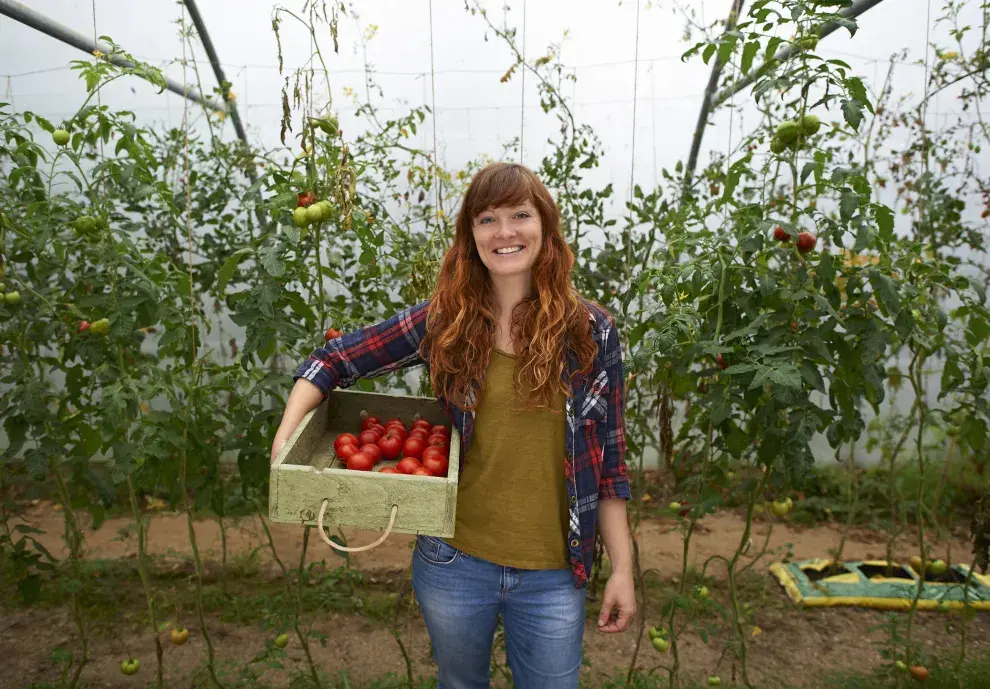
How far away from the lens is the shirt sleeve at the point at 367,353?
146 centimetres

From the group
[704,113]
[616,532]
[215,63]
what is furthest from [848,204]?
[215,63]

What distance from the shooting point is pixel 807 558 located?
3.56m

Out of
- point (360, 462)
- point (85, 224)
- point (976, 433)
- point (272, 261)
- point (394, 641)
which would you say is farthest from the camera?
point (394, 641)

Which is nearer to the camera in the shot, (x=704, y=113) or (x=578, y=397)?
(x=578, y=397)

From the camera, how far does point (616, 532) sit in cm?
151

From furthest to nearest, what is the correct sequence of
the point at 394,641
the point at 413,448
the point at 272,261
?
the point at 394,641 → the point at 272,261 → the point at 413,448

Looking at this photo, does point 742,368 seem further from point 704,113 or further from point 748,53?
point 704,113

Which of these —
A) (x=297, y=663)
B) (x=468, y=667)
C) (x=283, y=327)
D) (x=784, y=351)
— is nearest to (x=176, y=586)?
(x=297, y=663)

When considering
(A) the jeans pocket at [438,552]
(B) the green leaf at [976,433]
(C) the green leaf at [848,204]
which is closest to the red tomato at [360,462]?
(A) the jeans pocket at [438,552]

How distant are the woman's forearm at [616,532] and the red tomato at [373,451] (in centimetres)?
47

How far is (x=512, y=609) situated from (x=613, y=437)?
40 centimetres

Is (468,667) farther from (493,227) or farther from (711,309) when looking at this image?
(711,309)

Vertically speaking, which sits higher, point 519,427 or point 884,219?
point 884,219

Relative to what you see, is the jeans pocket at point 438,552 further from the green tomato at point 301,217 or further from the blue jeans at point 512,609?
the green tomato at point 301,217
